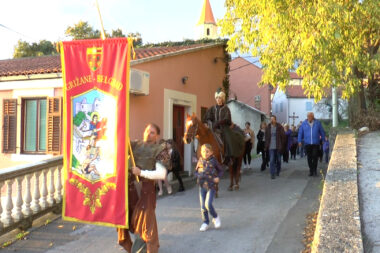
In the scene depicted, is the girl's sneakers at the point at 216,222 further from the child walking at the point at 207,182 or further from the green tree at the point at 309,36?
the green tree at the point at 309,36

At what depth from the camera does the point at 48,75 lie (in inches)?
358

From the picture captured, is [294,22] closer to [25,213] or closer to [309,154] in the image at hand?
[309,154]

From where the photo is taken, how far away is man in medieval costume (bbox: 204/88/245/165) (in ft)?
29.7

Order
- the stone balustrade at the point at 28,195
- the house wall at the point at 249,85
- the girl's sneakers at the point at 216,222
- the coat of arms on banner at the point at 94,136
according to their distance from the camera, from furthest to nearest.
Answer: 1. the house wall at the point at 249,85
2. the girl's sneakers at the point at 216,222
3. the stone balustrade at the point at 28,195
4. the coat of arms on banner at the point at 94,136

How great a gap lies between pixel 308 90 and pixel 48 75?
651cm

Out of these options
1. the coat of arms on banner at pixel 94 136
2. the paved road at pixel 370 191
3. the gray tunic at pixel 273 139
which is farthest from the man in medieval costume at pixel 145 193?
the gray tunic at pixel 273 139

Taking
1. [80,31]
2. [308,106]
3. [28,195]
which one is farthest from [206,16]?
[28,195]

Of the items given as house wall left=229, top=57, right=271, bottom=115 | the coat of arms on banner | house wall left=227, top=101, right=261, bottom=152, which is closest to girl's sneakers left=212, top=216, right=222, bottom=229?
the coat of arms on banner

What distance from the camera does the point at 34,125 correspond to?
32.4ft

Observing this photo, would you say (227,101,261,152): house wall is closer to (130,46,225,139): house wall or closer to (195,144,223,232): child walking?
(130,46,225,139): house wall

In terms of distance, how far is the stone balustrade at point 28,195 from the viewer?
5812 mm

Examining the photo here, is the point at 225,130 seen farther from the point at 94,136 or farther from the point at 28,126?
the point at 28,126

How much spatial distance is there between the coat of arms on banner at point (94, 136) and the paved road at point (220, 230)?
1352mm

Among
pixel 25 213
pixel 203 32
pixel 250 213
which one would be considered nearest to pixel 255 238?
pixel 250 213
